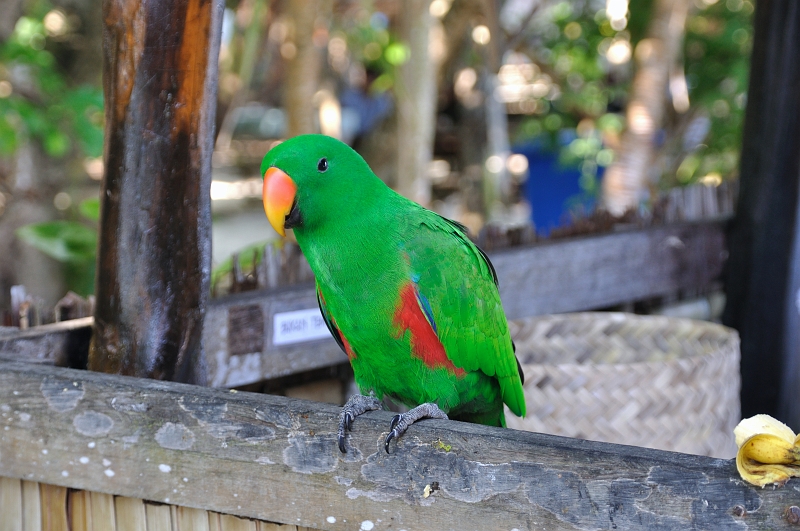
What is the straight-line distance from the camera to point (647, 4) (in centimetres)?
499

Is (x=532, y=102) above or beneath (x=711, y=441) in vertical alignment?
above

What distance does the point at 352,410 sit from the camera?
4.57 ft

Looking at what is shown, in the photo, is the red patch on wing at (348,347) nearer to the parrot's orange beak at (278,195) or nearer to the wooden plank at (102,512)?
the parrot's orange beak at (278,195)

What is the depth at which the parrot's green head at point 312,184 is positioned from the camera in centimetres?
153

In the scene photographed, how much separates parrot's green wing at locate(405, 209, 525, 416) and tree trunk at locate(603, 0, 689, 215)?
111 inches

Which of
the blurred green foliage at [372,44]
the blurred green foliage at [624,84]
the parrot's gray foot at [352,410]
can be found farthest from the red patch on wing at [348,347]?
the blurred green foliage at [624,84]

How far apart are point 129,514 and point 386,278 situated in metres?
0.71

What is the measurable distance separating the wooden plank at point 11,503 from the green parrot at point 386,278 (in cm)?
73

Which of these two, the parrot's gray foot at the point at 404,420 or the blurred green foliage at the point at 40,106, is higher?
the blurred green foliage at the point at 40,106

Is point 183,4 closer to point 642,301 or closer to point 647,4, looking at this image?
point 642,301

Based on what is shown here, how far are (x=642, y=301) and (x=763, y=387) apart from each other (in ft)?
2.39

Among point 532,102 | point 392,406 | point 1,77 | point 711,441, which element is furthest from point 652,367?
point 532,102

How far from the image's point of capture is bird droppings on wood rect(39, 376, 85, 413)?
1.48m

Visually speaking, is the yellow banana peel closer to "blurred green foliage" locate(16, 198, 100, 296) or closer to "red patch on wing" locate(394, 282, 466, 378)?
"red patch on wing" locate(394, 282, 466, 378)
